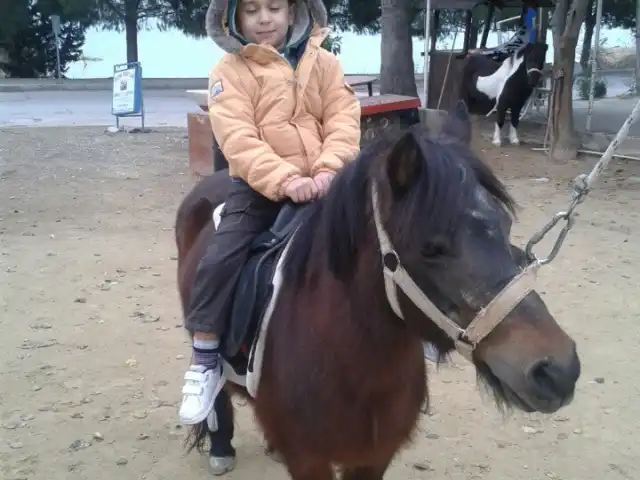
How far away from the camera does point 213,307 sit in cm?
244

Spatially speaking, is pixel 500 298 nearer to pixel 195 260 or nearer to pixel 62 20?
pixel 195 260

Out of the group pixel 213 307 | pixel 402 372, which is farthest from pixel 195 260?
pixel 402 372

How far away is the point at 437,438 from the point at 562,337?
80.4 inches

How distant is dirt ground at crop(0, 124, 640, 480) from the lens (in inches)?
130

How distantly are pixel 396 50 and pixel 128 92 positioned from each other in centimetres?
502

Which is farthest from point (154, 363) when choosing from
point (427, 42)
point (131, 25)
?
point (131, 25)

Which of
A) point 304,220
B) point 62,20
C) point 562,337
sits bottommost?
point 562,337

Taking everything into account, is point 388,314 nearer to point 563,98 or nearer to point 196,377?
point 196,377

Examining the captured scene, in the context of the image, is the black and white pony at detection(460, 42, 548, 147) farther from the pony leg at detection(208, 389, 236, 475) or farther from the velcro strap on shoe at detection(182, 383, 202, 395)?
the velcro strap on shoe at detection(182, 383, 202, 395)

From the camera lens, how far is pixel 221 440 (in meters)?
3.28

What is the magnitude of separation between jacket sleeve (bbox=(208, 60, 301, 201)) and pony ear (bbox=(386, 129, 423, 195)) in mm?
699

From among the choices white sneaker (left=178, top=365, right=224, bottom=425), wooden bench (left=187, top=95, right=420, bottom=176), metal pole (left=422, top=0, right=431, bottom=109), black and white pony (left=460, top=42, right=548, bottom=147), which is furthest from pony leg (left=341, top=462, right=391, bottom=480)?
metal pole (left=422, top=0, right=431, bottom=109)

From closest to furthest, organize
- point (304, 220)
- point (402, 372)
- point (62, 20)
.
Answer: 1. point (402, 372)
2. point (304, 220)
3. point (62, 20)

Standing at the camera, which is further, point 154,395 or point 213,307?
point 154,395
